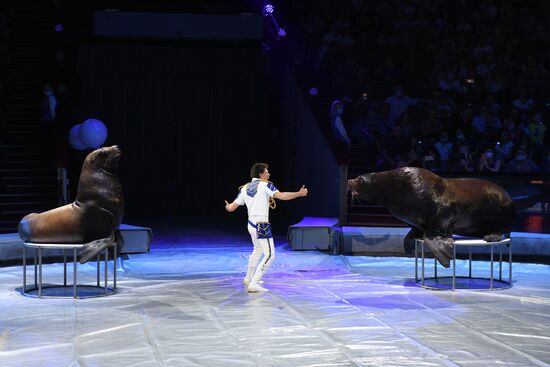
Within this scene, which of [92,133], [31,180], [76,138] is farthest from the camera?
[76,138]

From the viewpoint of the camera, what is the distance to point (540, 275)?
501 inches

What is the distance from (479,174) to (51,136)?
7.78m

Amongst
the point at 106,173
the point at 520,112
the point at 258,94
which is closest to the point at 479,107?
the point at 520,112

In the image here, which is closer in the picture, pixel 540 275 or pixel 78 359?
pixel 78 359

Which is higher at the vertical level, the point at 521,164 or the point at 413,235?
the point at 521,164

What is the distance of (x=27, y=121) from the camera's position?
59.3 ft

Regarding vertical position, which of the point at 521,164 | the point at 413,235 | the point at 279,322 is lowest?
the point at 279,322

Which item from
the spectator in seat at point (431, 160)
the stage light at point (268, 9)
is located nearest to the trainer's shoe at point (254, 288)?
the spectator in seat at point (431, 160)

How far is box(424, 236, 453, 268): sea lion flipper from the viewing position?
444 inches

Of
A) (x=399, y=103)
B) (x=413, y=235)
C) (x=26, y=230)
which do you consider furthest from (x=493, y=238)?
(x=399, y=103)

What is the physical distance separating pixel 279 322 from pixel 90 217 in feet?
9.54

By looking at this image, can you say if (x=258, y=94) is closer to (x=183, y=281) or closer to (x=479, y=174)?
(x=479, y=174)

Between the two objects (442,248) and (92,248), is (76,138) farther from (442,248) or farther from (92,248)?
(442,248)

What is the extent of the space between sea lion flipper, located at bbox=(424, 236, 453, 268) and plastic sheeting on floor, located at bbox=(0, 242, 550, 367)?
1.44ft
